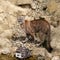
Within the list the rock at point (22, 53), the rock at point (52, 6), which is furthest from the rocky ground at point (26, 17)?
the rock at point (22, 53)

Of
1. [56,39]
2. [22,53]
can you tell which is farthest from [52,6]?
[22,53]

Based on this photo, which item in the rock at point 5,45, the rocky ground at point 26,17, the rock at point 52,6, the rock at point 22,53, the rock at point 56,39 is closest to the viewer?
the rock at point 22,53

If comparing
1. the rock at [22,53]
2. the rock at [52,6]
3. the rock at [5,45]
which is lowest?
the rock at [22,53]

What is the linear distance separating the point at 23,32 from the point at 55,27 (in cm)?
126

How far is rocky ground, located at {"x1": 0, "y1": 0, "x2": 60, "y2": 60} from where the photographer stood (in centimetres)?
1173

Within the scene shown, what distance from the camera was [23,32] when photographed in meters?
12.9

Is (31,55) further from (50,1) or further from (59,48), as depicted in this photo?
(50,1)

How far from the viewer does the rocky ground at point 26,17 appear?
1173 cm

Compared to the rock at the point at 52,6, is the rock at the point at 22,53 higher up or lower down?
lower down

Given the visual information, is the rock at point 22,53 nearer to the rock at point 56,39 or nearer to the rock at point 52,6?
the rock at point 56,39

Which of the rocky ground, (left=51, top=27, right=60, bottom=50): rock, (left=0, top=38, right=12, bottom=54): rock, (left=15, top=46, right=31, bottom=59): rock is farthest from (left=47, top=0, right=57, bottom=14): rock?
(left=15, top=46, right=31, bottom=59): rock

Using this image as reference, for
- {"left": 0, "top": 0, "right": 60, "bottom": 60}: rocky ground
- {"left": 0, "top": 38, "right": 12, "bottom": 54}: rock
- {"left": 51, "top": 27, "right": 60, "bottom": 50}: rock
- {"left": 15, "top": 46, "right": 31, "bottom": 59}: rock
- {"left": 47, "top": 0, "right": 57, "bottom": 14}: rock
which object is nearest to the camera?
{"left": 15, "top": 46, "right": 31, "bottom": 59}: rock

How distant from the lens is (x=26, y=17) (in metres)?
13.7

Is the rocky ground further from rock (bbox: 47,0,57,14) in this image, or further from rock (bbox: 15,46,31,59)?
rock (bbox: 15,46,31,59)
